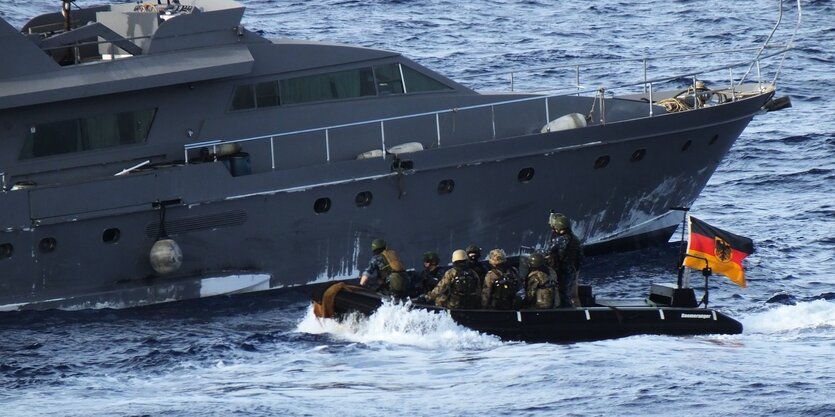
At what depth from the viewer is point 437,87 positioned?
25.4m

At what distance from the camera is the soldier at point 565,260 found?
2170 cm

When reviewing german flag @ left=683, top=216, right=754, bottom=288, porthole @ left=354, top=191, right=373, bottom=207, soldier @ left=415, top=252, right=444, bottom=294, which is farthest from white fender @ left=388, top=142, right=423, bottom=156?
german flag @ left=683, top=216, right=754, bottom=288

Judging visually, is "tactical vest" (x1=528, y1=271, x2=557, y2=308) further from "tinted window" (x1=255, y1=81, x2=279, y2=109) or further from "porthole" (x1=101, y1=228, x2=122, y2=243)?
"porthole" (x1=101, y1=228, x2=122, y2=243)

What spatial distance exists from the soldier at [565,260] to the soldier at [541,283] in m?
0.32

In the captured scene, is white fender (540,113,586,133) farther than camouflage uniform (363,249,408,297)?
Yes

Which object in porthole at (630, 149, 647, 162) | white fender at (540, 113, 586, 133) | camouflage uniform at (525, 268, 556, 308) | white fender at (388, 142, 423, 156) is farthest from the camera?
porthole at (630, 149, 647, 162)

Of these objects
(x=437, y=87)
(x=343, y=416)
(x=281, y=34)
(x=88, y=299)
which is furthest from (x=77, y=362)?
(x=281, y=34)

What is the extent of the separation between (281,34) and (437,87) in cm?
1902

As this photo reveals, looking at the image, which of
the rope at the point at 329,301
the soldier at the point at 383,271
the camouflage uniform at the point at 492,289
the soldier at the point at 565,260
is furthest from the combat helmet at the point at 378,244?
the soldier at the point at 565,260

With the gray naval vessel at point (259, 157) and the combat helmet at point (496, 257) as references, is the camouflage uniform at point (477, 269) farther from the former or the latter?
the gray naval vessel at point (259, 157)

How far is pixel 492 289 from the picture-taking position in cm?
2125

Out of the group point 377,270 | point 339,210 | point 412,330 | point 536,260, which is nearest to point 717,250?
point 536,260

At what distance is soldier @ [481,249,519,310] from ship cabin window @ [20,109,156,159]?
606 centimetres

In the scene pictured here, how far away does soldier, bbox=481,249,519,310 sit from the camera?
21.2 meters
